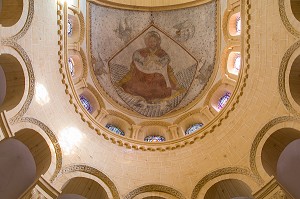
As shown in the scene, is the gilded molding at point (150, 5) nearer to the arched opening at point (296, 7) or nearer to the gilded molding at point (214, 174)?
the arched opening at point (296, 7)

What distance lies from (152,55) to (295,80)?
8.89 meters

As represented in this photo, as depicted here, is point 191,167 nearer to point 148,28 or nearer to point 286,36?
point 286,36

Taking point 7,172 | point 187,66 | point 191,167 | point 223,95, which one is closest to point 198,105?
point 223,95

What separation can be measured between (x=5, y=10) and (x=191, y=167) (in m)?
8.60

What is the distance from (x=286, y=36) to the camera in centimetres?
1170

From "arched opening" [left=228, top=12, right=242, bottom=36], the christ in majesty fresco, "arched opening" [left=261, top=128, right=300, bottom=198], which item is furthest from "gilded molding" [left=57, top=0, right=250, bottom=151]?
the christ in majesty fresco

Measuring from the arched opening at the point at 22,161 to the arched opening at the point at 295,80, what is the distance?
8741 mm

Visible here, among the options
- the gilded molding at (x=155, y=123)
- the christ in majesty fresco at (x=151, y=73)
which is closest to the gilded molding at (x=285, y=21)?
the gilded molding at (x=155, y=123)

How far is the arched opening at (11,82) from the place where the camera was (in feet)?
37.9

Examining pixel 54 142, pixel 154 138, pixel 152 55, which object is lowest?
pixel 54 142

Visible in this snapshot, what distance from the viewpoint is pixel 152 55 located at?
19.2m

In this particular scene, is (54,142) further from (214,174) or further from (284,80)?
(284,80)

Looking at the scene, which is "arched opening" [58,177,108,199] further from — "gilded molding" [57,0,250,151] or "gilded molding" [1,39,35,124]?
"gilded molding" [1,39,35,124]

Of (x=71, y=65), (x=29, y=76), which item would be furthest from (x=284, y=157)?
(x=71, y=65)
